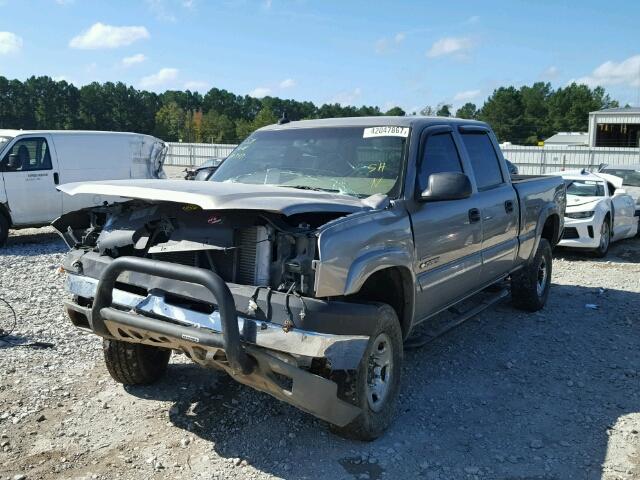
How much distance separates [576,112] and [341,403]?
339 feet

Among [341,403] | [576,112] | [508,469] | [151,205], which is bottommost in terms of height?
[508,469]

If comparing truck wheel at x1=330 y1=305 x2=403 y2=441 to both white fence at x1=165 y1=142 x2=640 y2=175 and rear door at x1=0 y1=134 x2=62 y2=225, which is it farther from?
white fence at x1=165 y1=142 x2=640 y2=175

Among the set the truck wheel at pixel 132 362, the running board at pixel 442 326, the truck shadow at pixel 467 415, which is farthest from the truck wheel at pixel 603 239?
the truck wheel at pixel 132 362

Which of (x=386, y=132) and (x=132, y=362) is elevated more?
(x=386, y=132)

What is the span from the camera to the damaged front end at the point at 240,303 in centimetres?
328

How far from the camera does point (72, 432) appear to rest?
159 inches

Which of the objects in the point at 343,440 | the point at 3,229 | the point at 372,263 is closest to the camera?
the point at 372,263

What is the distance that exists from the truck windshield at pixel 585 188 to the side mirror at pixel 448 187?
28.7 feet

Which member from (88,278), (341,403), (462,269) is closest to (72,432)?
(88,278)

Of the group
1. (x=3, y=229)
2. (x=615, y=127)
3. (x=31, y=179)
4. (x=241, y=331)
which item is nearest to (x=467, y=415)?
(x=241, y=331)

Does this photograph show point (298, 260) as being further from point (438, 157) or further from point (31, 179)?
point (31, 179)

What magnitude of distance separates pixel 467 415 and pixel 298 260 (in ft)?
6.32

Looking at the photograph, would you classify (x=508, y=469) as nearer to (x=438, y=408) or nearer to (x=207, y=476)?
(x=438, y=408)

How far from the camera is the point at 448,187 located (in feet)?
13.8
